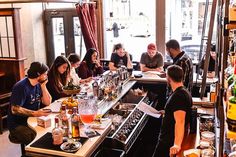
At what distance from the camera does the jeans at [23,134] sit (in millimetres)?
3153

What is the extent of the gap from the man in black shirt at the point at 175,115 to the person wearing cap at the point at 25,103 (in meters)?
1.27

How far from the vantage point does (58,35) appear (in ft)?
24.7

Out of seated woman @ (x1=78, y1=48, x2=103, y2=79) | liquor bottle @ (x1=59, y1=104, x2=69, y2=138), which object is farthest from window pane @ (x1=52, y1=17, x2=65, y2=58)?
liquor bottle @ (x1=59, y1=104, x2=69, y2=138)

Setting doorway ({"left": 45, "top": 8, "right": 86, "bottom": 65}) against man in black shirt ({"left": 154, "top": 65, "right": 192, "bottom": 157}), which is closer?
man in black shirt ({"left": 154, "top": 65, "right": 192, "bottom": 157})

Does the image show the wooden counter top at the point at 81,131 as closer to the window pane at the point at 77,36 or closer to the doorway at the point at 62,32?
the window pane at the point at 77,36

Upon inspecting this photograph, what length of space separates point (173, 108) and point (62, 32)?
17.4 feet

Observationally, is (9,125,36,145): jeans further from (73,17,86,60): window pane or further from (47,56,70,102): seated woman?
(73,17,86,60): window pane

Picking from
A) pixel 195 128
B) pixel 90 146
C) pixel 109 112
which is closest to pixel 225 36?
pixel 90 146

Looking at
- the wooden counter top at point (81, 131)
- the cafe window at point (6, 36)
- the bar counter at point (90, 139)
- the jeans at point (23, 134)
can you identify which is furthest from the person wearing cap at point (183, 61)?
the cafe window at point (6, 36)

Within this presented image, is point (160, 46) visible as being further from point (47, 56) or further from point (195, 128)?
point (195, 128)

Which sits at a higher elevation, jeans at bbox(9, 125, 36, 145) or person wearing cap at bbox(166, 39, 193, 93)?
person wearing cap at bbox(166, 39, 193, 93)

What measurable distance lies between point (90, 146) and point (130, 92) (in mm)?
1954

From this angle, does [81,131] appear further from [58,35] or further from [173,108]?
[58,35]

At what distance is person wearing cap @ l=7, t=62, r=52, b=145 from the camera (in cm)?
315
